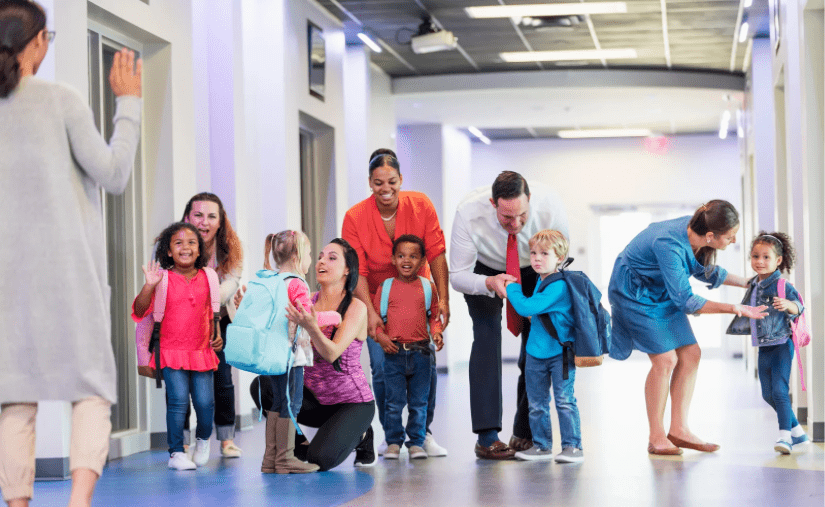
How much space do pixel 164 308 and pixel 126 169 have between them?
7.42ft

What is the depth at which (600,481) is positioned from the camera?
418cm

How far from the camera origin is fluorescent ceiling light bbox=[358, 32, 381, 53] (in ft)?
32.0

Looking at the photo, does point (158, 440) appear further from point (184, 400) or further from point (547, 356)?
point (547, 356)

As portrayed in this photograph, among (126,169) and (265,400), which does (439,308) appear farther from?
(126,169)

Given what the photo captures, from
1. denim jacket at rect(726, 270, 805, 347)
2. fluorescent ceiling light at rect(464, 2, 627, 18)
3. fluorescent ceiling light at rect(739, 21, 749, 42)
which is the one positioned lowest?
denim jacket at rect(726, 270, 805, 347)

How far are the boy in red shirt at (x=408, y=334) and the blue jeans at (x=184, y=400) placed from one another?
87 cm

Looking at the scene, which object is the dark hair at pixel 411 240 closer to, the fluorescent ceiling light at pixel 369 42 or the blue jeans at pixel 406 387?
the blue jeans at pixel 406 387

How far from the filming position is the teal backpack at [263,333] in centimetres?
439

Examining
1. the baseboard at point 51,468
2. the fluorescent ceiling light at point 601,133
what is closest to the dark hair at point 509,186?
the baseboard at point 51,468

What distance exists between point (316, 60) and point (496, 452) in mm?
4499

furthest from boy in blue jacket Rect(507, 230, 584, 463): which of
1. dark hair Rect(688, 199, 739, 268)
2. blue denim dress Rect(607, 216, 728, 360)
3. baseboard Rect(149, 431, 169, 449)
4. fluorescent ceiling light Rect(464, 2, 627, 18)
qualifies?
fluorescent ceiling light Rect(464, 2, 627, 18)

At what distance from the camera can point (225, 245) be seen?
17.4ft

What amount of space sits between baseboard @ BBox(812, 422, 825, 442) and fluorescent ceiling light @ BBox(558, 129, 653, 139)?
32.6 ft

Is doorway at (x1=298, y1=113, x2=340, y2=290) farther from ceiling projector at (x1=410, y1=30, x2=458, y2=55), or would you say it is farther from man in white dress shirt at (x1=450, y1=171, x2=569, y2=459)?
man in white dress shirt at (x1=450, y1=171, x2=569, y2=459)
